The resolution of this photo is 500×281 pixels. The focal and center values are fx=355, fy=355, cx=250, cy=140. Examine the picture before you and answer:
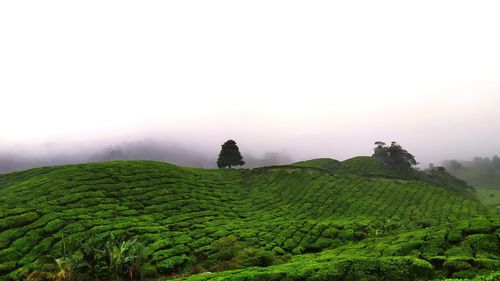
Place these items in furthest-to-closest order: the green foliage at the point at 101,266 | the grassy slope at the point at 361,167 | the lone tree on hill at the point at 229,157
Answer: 1. the lone tree on hill at the point at 229,157
2. the grassy slope at the point at 361,167
3. the green foliage at the point at 101,266

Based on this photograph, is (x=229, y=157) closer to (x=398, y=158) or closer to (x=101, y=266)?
(x=398, y=158)

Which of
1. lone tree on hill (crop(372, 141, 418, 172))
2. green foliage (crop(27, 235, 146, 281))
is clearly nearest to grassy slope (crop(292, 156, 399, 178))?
lone tree on hill (crop(372, 141, 418, 172))

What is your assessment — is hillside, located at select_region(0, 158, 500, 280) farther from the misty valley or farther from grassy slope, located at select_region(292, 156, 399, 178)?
grassy slope, located at select_region(292, 156, 399, 178)

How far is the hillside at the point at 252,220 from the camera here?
34731 millimetres

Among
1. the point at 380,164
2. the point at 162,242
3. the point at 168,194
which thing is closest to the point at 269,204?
the point at 168,194

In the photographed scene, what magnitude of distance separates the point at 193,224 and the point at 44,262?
25.3 metres

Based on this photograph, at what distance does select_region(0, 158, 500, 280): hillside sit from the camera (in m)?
34.7

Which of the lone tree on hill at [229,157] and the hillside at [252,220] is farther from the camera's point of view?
the lone tree on hill at [229,157]

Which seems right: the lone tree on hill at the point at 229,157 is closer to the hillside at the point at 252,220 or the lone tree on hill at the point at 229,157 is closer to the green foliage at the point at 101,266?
the hillside at the point at 252,220

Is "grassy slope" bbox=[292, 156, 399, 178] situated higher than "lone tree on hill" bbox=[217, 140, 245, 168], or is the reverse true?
"lone tree on hill" bbox=[217, 140, 245, 168]

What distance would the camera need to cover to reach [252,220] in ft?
239

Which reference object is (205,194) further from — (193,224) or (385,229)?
(385,229)

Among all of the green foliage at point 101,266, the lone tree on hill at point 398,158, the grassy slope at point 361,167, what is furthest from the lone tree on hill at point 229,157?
the green foliage at point 101,266

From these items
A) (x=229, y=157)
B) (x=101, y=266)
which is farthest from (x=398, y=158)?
(x=101, y=266)
